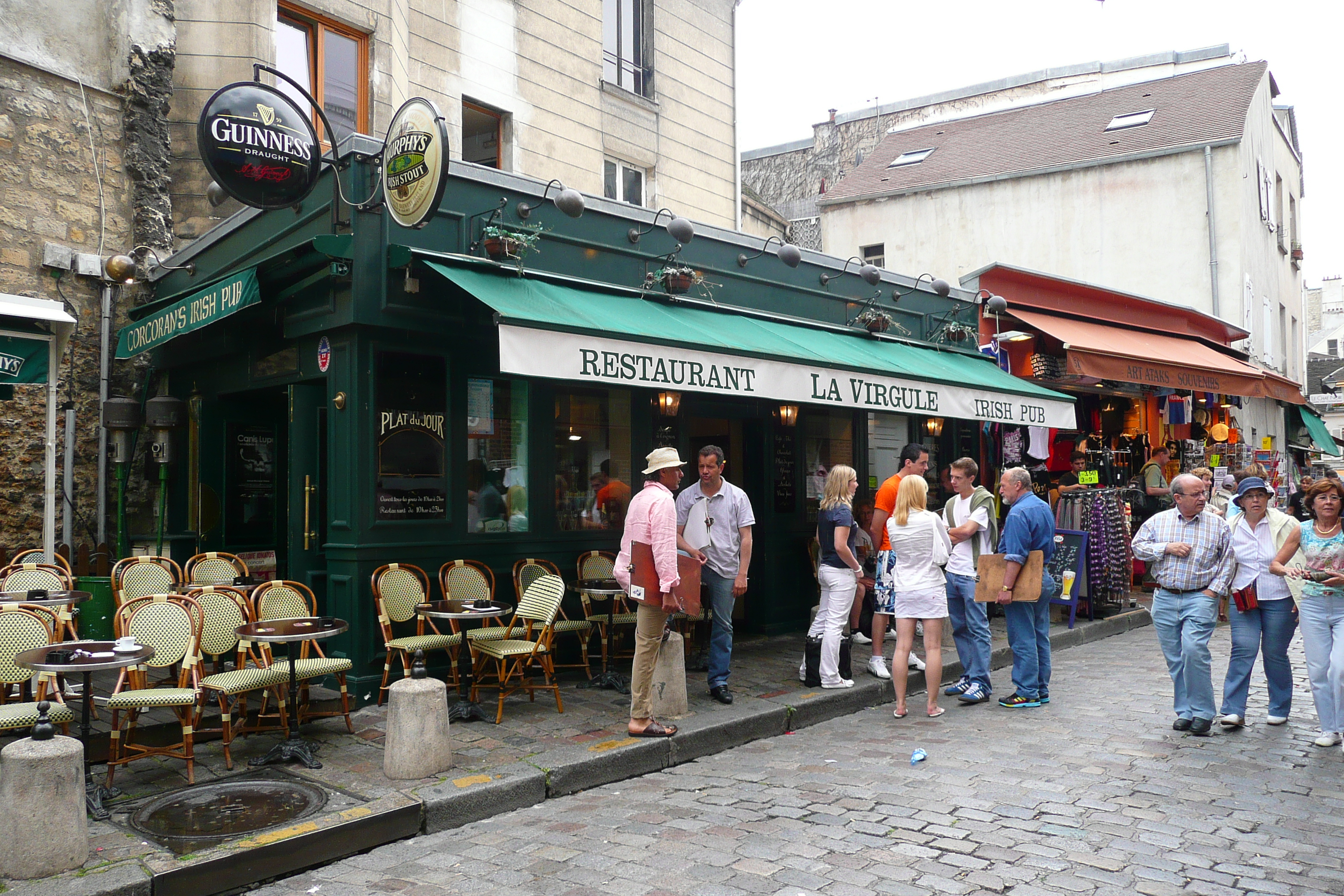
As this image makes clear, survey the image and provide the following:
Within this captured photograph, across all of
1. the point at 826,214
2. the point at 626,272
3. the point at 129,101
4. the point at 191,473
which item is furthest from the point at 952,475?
the point at 826,214

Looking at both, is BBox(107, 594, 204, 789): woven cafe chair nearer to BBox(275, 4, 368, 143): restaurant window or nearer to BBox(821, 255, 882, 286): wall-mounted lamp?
BBox(275, 4, 368, 143): restaurant window

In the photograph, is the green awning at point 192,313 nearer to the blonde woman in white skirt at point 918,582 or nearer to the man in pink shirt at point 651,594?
the man in pink shirt at point 651,594

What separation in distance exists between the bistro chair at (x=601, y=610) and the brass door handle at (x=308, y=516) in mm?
2165

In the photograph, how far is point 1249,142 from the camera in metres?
19.4

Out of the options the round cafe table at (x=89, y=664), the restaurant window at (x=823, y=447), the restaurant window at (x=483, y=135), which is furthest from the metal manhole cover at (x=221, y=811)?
the restaurant window at (x=483, y=135)

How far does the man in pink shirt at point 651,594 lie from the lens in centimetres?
602

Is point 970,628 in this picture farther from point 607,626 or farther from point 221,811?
point 221,811

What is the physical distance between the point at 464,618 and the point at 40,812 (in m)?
2.56

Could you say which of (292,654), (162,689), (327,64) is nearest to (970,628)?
(292,654)

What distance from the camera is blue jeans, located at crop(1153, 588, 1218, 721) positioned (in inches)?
250

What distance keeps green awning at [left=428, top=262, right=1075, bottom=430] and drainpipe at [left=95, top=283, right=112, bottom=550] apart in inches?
193

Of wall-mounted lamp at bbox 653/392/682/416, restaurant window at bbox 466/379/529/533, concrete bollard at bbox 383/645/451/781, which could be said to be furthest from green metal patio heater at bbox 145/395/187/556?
concrete bollard at bbox 383/645/451/781

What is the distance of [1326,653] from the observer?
20.1 ft

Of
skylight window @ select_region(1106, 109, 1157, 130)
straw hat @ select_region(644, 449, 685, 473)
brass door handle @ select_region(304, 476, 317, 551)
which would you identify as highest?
skylight window @ select_region(1106, 109, 1157, 130)
